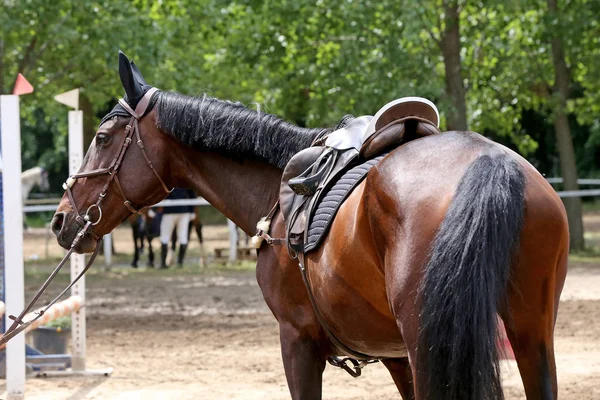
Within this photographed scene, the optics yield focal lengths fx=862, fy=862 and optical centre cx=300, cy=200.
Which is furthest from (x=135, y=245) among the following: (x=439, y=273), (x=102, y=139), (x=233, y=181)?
(x=439, y=273)

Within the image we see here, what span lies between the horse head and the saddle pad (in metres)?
1.10

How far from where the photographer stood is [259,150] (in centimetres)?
403

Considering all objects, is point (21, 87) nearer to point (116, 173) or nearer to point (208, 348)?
point (116, 173)

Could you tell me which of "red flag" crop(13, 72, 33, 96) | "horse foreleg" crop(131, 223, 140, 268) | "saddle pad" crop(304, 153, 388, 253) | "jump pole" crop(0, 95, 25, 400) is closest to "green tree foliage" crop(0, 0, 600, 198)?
"horse foreleg" crop(131, 223, 140, 268)

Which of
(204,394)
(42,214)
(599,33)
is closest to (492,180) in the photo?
(204,394)

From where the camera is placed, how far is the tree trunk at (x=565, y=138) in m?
16.7

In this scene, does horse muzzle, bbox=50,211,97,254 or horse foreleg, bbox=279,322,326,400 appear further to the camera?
horse muzzle, bbox=50,211,97,254

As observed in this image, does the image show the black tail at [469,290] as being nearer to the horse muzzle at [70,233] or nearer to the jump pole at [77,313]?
the horse muzzle at [70,233]

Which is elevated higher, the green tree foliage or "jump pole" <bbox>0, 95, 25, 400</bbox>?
the green tree foliage

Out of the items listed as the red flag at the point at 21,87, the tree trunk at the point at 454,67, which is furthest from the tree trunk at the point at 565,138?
the red flag at the point at 21,87

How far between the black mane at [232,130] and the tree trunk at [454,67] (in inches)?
477

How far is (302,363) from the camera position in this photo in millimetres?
3699

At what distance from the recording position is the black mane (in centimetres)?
402

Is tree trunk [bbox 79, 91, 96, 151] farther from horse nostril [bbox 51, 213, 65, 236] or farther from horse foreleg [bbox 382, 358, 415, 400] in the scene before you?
horse foreleg [bbox 382, 358, 415, 400]
